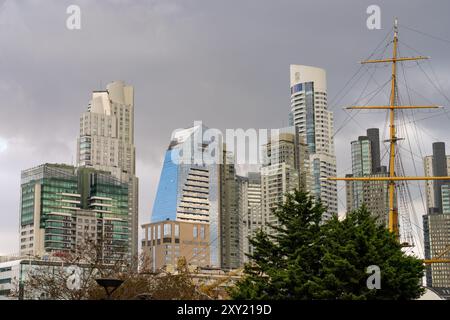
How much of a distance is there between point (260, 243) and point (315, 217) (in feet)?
14.5

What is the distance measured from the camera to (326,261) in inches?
2200

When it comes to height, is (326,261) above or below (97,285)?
above

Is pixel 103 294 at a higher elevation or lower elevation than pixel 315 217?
lower

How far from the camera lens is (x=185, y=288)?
80062mm

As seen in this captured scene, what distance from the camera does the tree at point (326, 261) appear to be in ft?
179

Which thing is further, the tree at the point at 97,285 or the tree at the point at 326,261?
the tree at the point at 97,285

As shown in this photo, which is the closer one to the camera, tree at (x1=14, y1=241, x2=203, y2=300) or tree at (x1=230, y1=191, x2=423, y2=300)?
tree at (x1=230, y1=191, x2=423, y2=300)

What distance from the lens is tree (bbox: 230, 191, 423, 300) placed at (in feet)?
179

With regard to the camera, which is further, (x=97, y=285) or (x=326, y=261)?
(x=97, y=285)
